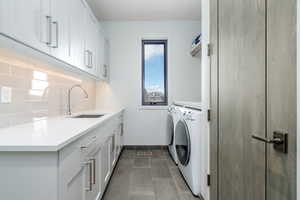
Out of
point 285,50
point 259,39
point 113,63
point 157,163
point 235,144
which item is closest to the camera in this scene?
point 285,50

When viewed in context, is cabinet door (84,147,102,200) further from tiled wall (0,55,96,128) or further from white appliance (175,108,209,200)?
white appliance (175,108,209,200)

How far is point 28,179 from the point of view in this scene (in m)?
0.93

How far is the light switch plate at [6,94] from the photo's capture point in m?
A: 1.40

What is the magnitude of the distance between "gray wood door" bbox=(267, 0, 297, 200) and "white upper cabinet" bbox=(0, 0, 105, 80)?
51.9 inches

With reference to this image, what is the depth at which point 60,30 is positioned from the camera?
66.9 inches

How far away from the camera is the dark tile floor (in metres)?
2.14

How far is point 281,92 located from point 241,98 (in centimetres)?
35

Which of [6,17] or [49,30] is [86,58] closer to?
[49,30]

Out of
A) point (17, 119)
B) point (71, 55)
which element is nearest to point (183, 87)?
point (71, 55)

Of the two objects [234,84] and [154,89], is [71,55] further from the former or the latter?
[154,89]

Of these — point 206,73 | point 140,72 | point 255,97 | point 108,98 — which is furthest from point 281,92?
point 108,98

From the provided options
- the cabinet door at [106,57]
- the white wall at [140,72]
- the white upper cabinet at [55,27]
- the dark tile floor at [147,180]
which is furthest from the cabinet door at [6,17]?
the white wall at [140,72]

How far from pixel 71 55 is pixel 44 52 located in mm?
540

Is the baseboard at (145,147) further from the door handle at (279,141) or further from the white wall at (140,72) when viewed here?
the door handle at (279,141)
